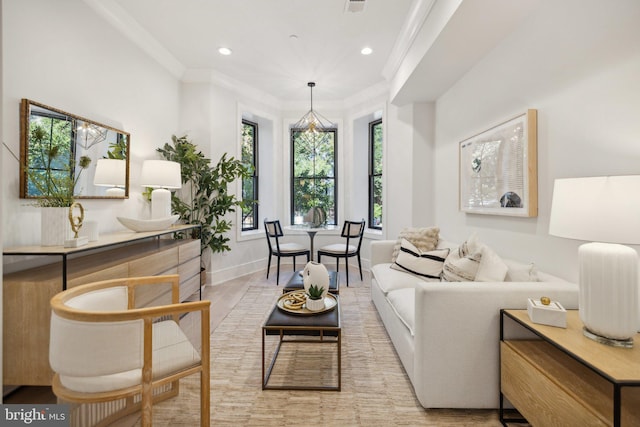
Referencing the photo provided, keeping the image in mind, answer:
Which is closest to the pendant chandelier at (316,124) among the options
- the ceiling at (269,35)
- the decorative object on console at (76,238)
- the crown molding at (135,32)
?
the ceiling at (269,35)

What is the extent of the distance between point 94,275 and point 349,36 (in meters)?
3.28

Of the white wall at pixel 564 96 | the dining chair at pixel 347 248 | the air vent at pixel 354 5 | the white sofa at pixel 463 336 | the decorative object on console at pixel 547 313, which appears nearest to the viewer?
the decorative object on console at pixel 547 313

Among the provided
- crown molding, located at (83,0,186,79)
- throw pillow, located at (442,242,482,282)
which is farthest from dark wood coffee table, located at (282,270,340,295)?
crown molding, located at (83,0,186,79)

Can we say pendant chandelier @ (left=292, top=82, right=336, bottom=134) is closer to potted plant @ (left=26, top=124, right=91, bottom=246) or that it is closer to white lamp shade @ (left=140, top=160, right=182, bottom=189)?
white lamp shade @ (left=140, top=160, right=182, bottom=189)

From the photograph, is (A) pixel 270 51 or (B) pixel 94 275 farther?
(A) pixel 270 51

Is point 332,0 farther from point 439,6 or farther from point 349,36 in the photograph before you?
point 439,6

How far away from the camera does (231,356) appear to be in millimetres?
2354

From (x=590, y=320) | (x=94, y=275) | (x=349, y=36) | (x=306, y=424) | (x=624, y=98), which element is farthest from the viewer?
(x=349, y=36)

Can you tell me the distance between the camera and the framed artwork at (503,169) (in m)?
2.13

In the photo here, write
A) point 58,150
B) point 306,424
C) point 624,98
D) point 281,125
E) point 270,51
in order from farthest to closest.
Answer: point 281,125 → point 270,51 → point 58,150 → point 306,424 → point 624,98

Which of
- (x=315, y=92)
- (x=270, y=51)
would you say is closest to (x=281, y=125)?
(x=315, y=92)

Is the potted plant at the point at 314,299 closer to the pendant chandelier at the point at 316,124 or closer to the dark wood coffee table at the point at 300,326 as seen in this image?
the dark wood coffee table at the point at 300,326

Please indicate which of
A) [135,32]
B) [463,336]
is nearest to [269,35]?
[135,32]

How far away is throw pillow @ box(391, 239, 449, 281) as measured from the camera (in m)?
2.80
